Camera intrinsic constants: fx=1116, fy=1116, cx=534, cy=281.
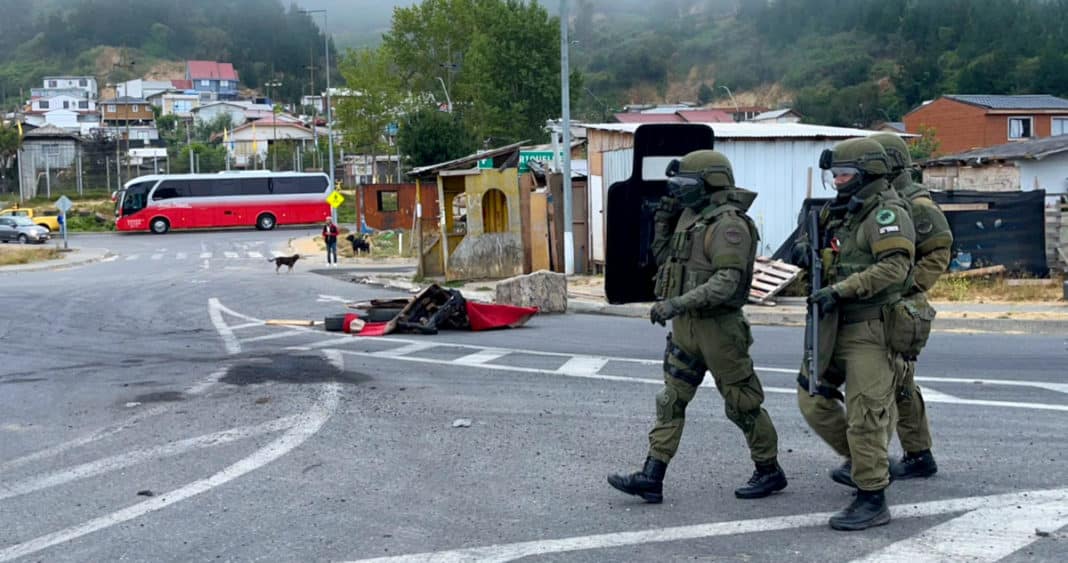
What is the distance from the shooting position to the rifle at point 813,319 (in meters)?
5.60

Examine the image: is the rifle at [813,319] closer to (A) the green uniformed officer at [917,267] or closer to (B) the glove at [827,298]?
(B) the glove at [827,298]

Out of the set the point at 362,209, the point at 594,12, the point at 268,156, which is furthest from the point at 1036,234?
the point at 594,12

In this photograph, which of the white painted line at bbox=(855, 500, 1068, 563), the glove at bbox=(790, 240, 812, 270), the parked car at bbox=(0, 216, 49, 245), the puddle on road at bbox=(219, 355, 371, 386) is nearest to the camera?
the white painted line at bbox=(855, 500, 1068, 563)

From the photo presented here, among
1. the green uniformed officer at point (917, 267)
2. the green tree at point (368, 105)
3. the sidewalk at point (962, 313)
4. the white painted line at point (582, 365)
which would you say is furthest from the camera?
the green tree at point (368, 105)

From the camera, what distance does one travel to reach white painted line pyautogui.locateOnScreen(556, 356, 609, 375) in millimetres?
10852

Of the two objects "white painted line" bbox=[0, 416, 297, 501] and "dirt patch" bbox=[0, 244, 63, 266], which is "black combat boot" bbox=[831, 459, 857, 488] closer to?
"white painted line" bbox=[0, 416, 297, 501]

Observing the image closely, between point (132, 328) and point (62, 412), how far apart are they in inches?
287

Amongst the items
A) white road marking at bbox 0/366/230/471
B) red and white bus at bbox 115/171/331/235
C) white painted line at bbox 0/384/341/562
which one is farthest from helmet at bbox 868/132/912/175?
red and white bus at bbox 115/171/331/235

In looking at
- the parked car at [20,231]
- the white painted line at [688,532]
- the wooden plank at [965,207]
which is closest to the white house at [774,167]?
the wooden plank at [965,207]

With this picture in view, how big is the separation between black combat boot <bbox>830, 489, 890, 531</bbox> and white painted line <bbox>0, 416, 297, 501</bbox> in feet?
14.2

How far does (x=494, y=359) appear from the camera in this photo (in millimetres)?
11938

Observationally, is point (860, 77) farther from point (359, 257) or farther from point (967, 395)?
point (967, 395)

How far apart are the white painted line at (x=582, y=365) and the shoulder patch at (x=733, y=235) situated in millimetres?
5017

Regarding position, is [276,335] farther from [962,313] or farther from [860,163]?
[860,163]
